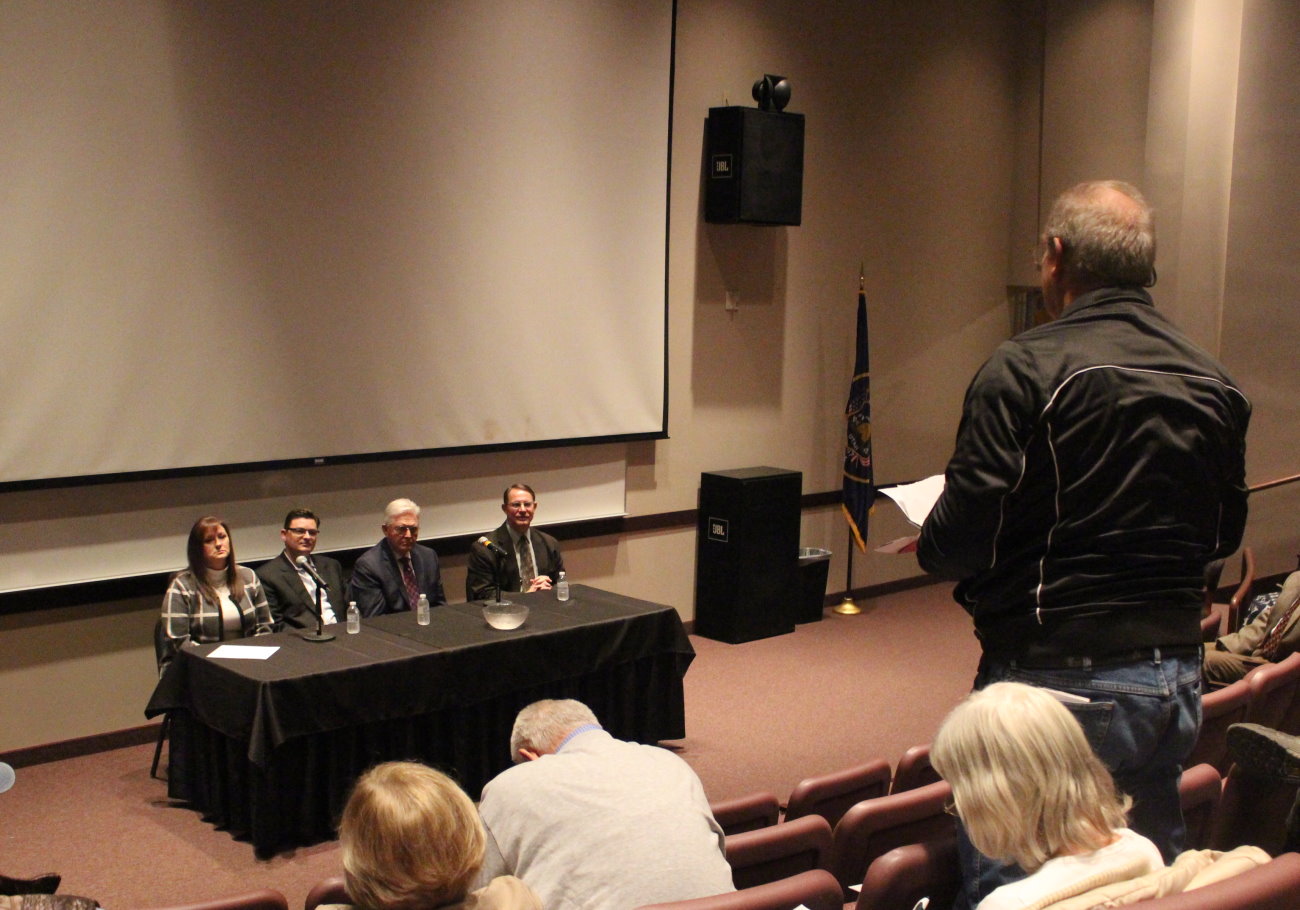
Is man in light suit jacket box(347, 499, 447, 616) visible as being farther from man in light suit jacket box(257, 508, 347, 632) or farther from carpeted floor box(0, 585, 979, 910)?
carpeted floor box(0, 585, 979, 910)

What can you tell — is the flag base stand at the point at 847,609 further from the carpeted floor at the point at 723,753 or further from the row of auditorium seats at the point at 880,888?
the row of auditorium seats at the point at 880,888

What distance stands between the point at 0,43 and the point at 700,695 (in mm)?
4059

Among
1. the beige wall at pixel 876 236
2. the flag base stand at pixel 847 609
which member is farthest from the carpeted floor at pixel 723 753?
the beige wall at pixel 876 236

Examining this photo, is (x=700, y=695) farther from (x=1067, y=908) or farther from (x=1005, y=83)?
→ (x=1005, y=83)

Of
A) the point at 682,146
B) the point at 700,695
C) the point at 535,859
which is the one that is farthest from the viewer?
the point at 682,146

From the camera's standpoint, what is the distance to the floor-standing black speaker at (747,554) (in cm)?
721

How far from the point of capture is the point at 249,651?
174 inches

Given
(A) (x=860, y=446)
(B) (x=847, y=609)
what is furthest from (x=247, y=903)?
(B) (x=847, y=609)

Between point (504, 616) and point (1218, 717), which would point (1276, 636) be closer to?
point (1218, 717)

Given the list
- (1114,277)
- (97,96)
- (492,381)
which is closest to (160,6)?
(97,96)

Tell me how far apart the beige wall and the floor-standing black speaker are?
0.15 meters

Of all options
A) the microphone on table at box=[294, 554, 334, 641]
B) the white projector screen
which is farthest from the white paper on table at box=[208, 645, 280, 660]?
the white projector screen

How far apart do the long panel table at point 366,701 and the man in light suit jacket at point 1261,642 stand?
2.23 m

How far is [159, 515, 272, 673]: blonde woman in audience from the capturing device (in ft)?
15.5
